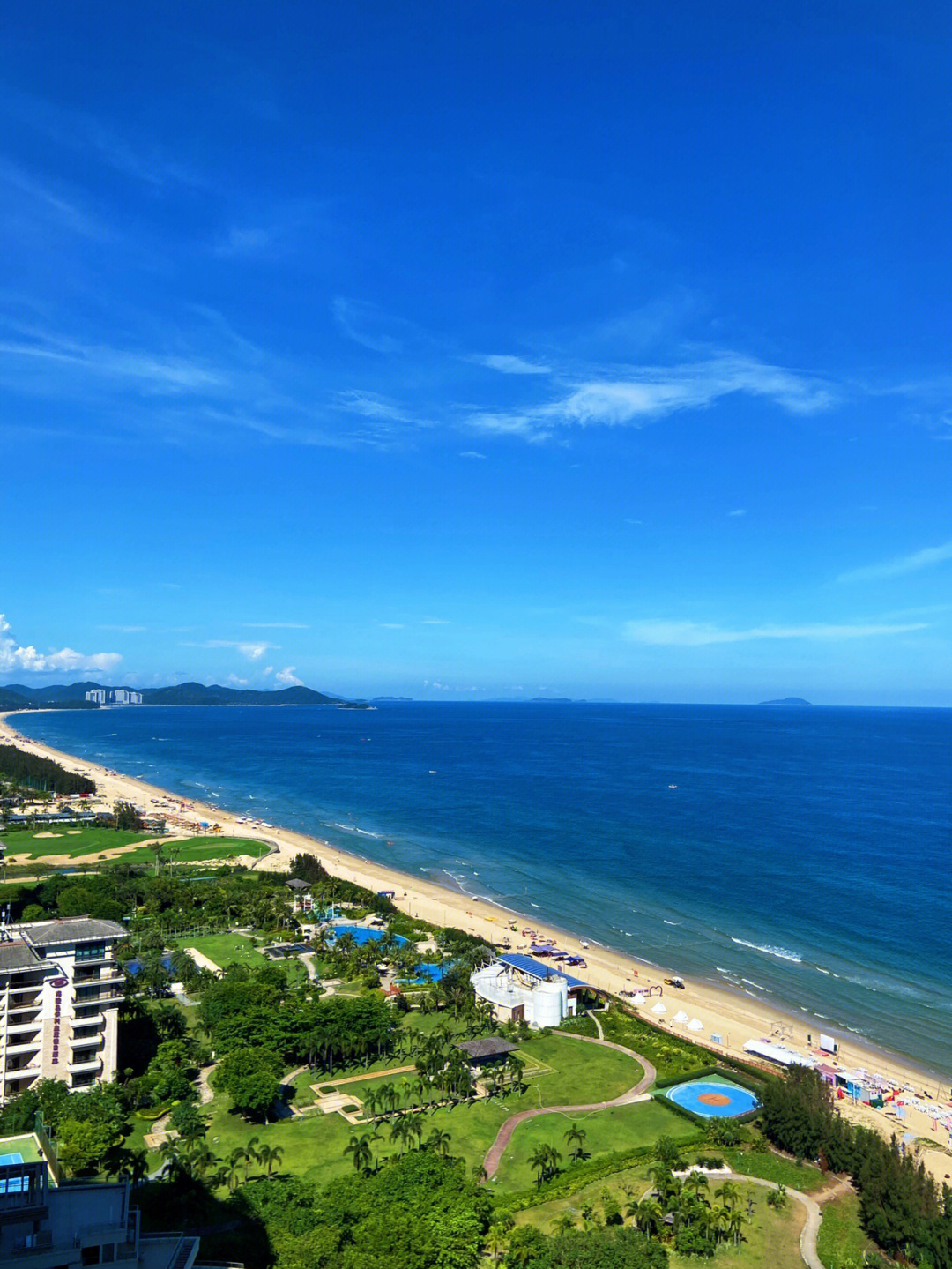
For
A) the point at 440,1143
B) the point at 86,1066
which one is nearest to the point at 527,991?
the point at 440,1143

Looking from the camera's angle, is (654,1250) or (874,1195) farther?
(874,1195)

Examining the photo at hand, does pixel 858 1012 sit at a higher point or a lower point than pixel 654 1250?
lower

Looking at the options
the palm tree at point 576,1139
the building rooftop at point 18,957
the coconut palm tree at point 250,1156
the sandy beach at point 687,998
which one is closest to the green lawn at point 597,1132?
the palm tree at point 576,1139

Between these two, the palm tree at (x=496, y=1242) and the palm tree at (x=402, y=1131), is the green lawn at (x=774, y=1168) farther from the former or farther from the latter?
the palm tree at (x=402, y=1131)

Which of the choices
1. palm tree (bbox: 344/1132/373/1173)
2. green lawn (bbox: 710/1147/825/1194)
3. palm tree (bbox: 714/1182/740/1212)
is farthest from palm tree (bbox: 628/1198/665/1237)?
palm tree (bbox: 344/1132/373/1173)

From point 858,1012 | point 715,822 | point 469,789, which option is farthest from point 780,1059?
point 469,789

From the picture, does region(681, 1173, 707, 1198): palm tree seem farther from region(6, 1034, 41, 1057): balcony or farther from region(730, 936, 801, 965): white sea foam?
region(730, 936, 801, 965): white sea foam

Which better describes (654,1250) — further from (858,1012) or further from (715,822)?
(715,822)
